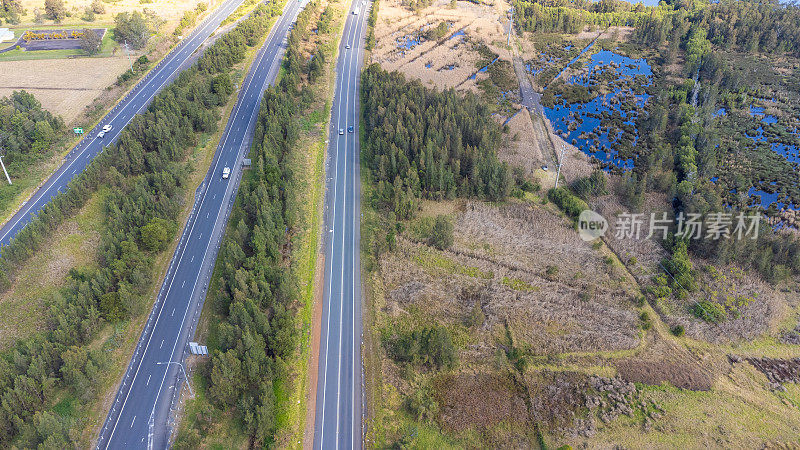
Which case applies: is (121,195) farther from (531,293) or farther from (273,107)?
(531,293)

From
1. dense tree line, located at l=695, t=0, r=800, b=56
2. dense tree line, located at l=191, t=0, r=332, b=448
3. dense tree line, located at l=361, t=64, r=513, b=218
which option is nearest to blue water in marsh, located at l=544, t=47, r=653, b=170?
dense tree line, located at l=361, t=64, r=513, b=218

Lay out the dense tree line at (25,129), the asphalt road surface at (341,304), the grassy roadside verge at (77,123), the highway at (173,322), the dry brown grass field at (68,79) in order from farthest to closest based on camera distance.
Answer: the dry brown grass field at (68,79) < the dense tree line at (25,129) < the grassy roadside verge at (77,123) < the asphalt road surface at (341,304) < the highway at (173,322)

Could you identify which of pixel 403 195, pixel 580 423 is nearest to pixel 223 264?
pixel 403 195

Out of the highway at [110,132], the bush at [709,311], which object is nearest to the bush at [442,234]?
the bush at [709,311]

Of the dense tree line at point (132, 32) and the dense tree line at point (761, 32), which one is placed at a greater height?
the dense tree line at point (132, 32)

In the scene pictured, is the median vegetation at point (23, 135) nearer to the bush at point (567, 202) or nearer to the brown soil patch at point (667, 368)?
the bush at point (567, 202)

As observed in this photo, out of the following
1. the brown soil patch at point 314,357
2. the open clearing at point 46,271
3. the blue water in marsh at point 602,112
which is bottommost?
the brown soil patch at point 314,357
